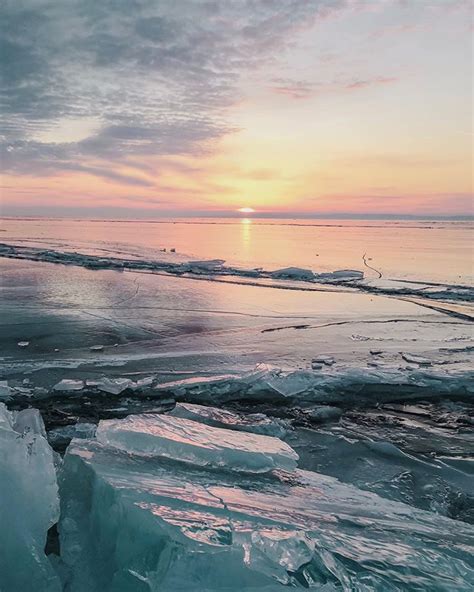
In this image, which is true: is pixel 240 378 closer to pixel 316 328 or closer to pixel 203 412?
pixel 203 412

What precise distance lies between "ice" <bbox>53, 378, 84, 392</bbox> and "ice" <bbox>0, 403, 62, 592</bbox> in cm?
231

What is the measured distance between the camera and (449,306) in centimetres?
1012

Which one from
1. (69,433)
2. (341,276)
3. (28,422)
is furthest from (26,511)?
(341,276)

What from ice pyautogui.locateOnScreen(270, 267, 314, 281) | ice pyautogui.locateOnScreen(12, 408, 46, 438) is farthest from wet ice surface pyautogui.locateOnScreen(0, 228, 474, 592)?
ice pyautogui.locateOnScreen(270, 267, 314, 281)

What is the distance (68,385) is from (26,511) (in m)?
2.86

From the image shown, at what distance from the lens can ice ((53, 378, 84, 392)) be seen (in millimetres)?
4812

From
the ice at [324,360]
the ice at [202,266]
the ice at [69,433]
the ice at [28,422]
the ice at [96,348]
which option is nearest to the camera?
the ice at [28,422]

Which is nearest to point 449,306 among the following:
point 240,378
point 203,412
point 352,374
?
point 352,374

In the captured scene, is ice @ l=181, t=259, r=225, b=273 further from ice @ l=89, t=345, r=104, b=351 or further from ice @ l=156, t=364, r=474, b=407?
ice @ l=156, t=364, r=474, b=407

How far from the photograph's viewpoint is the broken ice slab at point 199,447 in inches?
115

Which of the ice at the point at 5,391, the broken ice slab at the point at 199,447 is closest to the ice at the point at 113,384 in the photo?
the ice at the point at 5,391

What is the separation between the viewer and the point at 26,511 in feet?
7.11

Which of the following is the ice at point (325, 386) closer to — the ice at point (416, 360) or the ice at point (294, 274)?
the ice at point (416, 360)

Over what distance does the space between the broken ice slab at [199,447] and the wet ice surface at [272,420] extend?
1.5 inches
